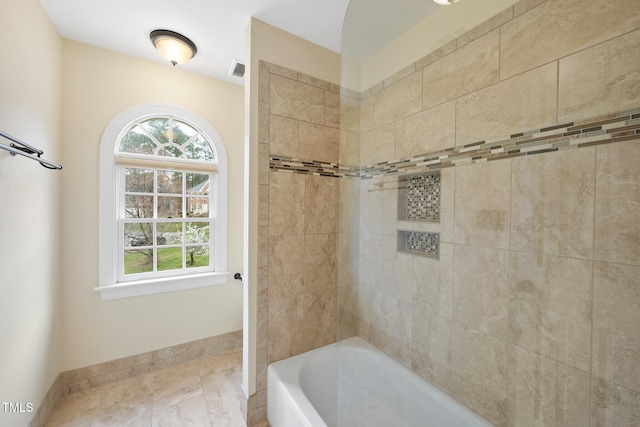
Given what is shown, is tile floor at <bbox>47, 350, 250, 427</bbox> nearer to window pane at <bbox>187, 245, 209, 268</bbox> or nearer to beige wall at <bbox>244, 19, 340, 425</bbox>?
beige wall at <bbox>244, 19, 340, 425</bbox>

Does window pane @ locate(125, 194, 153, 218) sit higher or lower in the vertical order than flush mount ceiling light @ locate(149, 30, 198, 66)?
lower

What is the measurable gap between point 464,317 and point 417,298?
256mm

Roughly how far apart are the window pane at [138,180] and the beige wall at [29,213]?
393mm

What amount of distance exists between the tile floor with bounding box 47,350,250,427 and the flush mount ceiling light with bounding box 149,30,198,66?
96.2 inches

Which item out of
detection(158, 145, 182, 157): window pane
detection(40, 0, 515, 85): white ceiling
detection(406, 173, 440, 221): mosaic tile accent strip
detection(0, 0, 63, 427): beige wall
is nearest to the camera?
detection(0, 0, 63, 427): beige wall

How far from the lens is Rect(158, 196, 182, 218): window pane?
2.13 meters

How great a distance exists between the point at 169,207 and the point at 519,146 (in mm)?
2496

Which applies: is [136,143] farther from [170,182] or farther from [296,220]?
[296,220]

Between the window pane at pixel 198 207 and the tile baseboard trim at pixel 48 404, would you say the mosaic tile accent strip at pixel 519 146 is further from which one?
the tile baseboard trim at pixel 48 404

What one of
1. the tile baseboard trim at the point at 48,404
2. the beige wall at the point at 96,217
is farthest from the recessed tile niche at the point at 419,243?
the tile baseboard trim at the point at 48,404

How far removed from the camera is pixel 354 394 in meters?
1.50

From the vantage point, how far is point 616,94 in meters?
0.79

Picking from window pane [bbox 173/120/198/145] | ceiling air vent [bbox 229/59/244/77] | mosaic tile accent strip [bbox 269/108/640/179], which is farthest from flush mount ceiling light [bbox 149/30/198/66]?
mosaic tile accent strip [bbox 269/108/640/179]

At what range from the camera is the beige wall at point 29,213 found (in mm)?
1142
